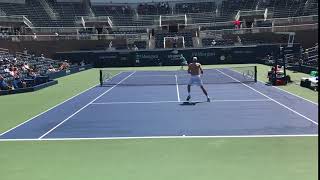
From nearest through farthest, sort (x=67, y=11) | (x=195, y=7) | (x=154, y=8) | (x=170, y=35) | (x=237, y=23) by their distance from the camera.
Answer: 1. (x=237, y=23)
2. (x=170, y=35)
3. (x=67, y=11)
4. (x=195, y=7)
5. (x=154, y=8)

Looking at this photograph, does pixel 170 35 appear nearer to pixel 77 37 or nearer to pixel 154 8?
pixel 154 8

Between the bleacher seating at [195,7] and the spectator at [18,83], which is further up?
the bleacher seating at [195,7]

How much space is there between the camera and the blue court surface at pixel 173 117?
1256cm

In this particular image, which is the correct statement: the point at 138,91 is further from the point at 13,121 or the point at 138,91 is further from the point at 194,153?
the point at 194,153

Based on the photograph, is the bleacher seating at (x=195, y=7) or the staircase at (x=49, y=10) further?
the bleacher seating at (x=195, y=7)

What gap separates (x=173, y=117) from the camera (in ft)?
50.6

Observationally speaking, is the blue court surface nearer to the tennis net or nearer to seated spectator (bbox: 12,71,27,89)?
seated spectator (bbox: 12,71,27,89)

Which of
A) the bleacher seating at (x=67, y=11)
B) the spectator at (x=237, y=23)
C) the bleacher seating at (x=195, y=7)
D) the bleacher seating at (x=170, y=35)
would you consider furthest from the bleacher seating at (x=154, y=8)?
the spectator at (x=237, y=23)

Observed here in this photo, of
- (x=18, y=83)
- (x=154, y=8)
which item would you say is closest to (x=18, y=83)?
(x=18, y=83)

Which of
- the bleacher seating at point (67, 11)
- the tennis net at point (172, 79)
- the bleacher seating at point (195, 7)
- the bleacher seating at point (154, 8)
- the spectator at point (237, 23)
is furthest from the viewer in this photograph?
the bleacher seating at point (154, 8)

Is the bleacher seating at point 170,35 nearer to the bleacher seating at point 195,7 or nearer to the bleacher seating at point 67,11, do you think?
the bleacher seating at point 195,7

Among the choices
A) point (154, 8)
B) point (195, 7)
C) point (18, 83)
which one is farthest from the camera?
point (154, 8)

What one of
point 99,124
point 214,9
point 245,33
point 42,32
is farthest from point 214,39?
point 99,124

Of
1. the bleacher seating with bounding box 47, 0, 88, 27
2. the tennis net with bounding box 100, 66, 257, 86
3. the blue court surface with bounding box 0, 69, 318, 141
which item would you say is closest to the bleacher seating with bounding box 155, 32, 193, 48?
the bleacher seating with bounding box 47, 0, 88, 27
